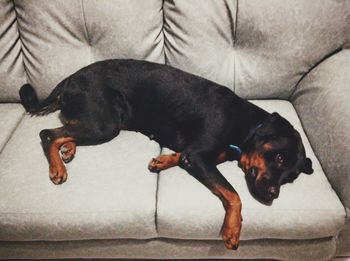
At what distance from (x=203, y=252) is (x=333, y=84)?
3.36 ft

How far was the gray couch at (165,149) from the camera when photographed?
146 cm

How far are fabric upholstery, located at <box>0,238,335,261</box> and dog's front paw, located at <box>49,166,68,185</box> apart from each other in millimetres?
296

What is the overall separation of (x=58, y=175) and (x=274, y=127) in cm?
98

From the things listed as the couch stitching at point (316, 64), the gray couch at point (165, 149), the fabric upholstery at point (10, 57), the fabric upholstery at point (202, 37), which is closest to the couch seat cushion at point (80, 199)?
the gray couch at point (165, 149)

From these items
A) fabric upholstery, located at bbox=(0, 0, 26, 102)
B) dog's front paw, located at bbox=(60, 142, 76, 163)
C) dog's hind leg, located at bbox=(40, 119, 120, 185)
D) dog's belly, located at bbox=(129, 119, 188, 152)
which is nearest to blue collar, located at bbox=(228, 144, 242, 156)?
dog's belly, located at bbox=(129, 119, 188, 152)

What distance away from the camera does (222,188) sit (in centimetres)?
147

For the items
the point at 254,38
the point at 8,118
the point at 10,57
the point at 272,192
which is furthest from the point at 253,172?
the point at 10,57

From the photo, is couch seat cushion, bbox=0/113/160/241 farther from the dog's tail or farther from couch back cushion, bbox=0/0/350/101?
couch back cushion, bbox=0/0/350/101

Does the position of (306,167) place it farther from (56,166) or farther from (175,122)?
(56,166)

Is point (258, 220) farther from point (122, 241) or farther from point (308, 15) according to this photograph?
point (308, 15)

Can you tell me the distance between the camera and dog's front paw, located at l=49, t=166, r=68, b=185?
5.02 feet

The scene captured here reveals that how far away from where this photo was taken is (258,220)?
57.0 inches

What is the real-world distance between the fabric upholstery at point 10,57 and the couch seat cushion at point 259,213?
1.09 meters

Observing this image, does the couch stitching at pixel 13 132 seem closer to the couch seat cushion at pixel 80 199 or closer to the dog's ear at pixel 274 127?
the couch seat cushion at pixel 80 199
